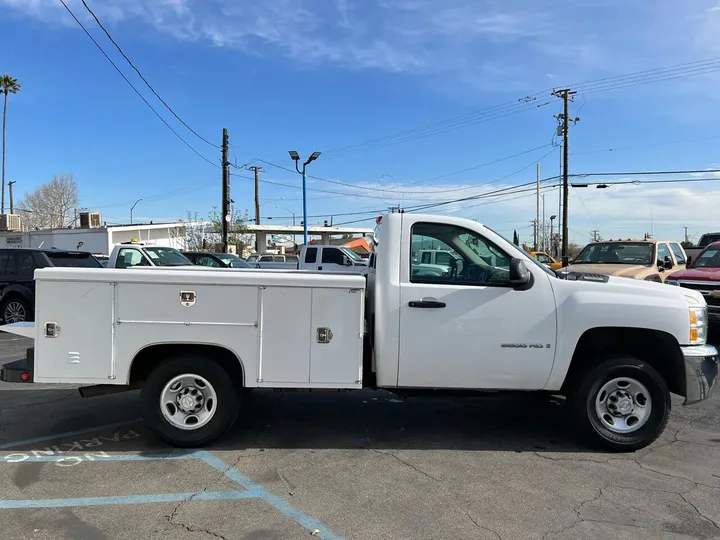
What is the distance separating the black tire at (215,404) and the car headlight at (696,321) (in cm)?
403

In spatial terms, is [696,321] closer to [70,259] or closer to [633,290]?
[633,290]

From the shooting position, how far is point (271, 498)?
3834 millimetres

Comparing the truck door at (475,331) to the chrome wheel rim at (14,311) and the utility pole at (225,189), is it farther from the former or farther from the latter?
the utility pole at (225,189)

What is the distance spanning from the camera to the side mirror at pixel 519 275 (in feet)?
14.7

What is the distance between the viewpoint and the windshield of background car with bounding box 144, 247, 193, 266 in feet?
43.4

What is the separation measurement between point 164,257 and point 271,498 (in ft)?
35.8

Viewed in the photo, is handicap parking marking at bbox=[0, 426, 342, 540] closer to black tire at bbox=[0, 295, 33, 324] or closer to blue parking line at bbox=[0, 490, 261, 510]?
blue parking line at bbox=[0, 490, 261, 510]

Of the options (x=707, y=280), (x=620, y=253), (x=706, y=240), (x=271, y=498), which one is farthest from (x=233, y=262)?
(x=271, y=498)

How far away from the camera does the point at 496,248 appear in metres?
4.72

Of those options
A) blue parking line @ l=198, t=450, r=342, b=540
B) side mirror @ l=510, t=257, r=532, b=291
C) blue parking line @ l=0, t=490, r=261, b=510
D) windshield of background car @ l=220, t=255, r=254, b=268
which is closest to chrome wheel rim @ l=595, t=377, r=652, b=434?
side mirror @ l=510, t=257, r=532, b=291

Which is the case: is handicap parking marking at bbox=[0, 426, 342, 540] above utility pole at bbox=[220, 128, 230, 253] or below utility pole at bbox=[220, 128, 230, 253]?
below

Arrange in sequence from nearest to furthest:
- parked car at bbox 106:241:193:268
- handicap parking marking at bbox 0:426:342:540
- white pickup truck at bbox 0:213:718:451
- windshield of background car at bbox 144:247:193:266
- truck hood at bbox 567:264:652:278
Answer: handicap parking marking at bbox 0:426:342:540 → white pickup truck at bbox 0:213:718:451 → truck hood at bbox 567:264:652:278 → parked car at bbox 106:241:193:268 → windshield of background car at bbox 144:247:193:266

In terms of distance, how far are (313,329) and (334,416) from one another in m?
1.64

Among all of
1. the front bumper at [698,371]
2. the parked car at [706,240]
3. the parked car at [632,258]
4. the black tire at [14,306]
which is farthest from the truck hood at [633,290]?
the parked car at [706,240]
